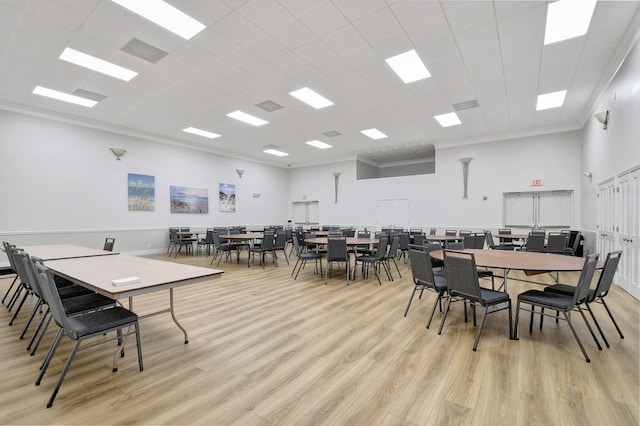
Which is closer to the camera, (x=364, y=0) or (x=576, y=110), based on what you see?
(x=364, y=0)

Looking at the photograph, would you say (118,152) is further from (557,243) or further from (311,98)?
(557,243)

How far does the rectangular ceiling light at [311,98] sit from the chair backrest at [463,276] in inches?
184

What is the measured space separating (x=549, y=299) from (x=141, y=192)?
10.2 m

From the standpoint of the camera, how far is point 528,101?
673 centimetres

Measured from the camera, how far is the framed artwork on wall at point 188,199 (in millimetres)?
9969

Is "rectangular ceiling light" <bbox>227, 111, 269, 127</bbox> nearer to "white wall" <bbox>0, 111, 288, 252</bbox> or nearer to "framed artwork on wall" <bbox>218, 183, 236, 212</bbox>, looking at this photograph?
"white wall" <bbox>0, 111, 288, 252</bbox>

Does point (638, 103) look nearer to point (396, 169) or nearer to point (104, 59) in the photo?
point (104, 59)

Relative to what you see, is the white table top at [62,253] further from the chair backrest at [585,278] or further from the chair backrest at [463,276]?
the chair backrest at [585,278]

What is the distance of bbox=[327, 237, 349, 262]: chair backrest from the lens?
5227 mm

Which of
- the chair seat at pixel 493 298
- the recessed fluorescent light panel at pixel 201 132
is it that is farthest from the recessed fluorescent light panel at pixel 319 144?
the chair seat at pixel 493 298

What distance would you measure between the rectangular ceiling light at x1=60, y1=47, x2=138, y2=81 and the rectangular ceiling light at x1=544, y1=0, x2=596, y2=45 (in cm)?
675

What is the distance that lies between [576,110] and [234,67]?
27.5 feet

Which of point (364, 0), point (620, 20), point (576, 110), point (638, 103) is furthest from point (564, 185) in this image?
point (364, 0)

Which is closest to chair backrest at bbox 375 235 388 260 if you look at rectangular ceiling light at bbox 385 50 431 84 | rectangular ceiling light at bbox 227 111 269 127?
rectangular ceiling light at bbox 385 50 431 84
